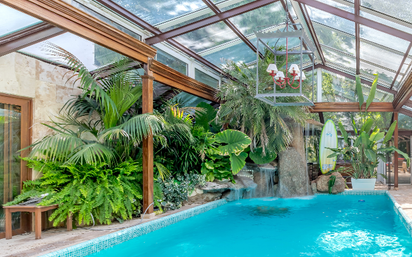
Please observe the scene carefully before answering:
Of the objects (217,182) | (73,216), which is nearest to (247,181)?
(217,182)

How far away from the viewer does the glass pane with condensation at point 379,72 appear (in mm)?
9473

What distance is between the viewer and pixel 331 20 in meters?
7.69

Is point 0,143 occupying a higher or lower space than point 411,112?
lower

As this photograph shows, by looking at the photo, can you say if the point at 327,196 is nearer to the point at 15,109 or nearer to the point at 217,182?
the point at 217,182

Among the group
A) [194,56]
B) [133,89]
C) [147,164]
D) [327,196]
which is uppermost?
[194,56]

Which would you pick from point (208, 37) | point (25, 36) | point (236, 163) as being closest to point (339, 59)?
point (208, 37)

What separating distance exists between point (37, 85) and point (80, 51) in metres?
1.09

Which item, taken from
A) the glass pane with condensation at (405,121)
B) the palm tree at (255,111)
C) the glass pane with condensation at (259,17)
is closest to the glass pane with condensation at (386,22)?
the glass pane with condensation at (259,17)

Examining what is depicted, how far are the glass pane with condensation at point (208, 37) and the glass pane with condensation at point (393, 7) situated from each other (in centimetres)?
315

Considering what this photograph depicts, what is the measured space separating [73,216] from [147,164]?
141 centimetres

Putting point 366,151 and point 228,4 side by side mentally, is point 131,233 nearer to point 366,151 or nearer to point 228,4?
point 228,4

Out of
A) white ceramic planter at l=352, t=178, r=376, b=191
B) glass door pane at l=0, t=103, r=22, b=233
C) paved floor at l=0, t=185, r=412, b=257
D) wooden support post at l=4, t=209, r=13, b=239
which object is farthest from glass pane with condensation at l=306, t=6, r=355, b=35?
wooden support post at l=4, t=209, r=13, b=239

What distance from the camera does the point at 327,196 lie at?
9.50 meters

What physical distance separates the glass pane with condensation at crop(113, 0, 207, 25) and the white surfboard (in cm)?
661
